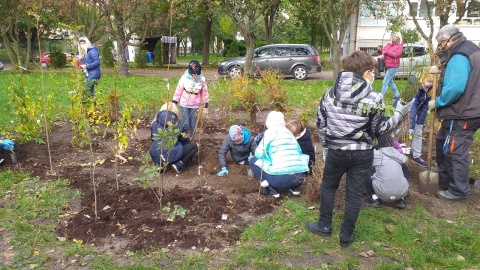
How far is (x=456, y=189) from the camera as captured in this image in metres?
4.27

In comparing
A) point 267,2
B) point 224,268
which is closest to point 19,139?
point 224,268

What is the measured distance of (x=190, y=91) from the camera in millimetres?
6262

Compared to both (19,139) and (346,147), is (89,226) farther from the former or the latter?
(19,139)

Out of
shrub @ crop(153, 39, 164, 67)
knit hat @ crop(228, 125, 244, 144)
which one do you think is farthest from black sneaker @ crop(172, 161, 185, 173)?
shrub @ crop(153, 39, 164, 67)

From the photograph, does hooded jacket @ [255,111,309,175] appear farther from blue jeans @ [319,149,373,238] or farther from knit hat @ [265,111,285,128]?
blue jeans @ [319,149,373,238]

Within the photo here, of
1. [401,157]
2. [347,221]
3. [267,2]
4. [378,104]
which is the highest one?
[267,2]

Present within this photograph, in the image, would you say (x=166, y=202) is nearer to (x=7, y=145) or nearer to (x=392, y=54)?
(x=7, y=145)

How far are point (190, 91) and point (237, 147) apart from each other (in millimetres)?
1639

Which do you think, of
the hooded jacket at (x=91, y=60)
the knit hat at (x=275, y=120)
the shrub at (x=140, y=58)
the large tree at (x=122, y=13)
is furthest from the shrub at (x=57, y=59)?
the knit hat at (x=275, y=120)

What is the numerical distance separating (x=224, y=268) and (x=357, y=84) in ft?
5.58

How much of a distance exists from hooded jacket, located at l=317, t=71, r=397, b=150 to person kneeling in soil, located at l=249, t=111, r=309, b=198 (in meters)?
1.01

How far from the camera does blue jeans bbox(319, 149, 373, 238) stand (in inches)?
124

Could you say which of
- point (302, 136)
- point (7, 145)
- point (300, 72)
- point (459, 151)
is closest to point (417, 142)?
point (459, 151)

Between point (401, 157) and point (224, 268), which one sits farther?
point (401, 157)
